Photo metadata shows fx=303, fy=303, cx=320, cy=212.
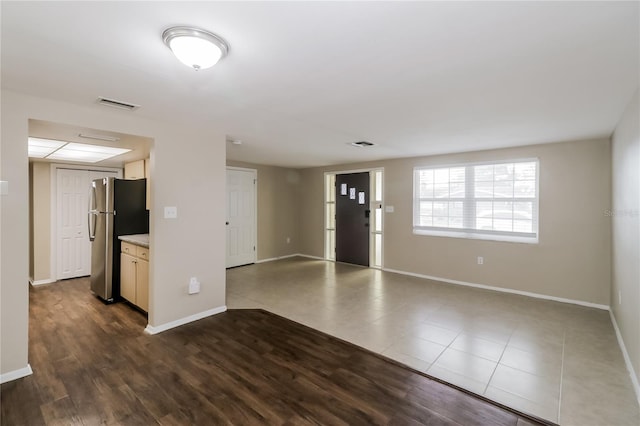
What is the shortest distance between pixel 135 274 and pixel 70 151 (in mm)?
1957

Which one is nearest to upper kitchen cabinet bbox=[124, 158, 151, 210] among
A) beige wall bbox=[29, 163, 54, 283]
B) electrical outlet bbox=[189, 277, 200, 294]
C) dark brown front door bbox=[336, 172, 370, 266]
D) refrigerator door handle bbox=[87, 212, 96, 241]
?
refrigerator door handle bbox=[87, 212, 96, 241]

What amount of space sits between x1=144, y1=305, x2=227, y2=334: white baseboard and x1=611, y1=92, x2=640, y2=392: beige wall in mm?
3869

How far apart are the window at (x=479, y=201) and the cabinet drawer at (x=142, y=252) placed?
4359 millimetres

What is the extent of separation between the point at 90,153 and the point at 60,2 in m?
3.69

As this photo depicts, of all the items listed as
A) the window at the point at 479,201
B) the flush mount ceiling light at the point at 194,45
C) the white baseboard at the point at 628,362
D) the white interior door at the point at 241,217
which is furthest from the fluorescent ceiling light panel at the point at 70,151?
the white baseboard at the point at 628,362

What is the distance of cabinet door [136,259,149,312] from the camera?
3540 millimetres

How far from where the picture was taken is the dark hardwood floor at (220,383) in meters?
1.96

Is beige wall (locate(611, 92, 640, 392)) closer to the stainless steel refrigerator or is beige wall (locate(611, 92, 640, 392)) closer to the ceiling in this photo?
the ceiling

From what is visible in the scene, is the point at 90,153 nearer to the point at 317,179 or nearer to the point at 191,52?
the point at 191,52

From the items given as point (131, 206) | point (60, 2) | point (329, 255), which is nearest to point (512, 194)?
point (329, 255)

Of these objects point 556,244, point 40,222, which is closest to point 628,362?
point 556,244

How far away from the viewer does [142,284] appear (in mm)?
3625

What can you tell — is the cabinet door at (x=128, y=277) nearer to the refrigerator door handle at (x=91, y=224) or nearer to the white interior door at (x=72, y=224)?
the refrigerator door handle at (x=91, y=224)

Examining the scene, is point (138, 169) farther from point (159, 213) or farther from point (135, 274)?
point (159, 213)
